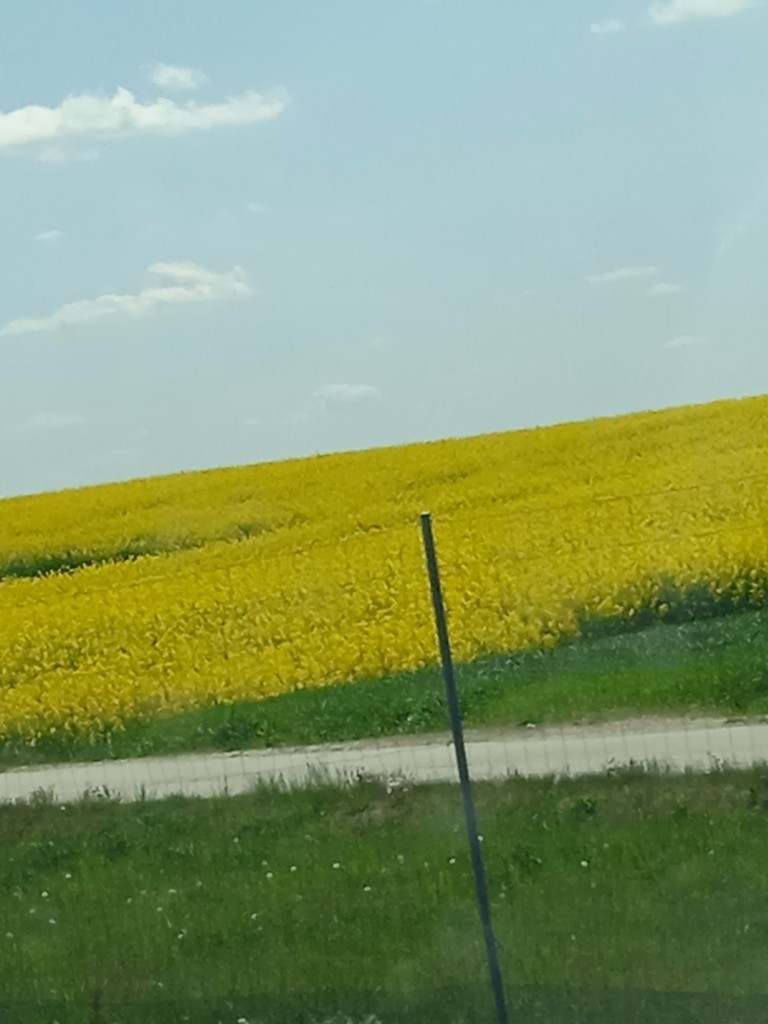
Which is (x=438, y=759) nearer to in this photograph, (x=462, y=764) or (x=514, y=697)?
(x=514, y=697)

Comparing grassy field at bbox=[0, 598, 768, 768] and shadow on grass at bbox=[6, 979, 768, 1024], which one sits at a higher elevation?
grassy field at bbox=[0, 598, 768, 768]

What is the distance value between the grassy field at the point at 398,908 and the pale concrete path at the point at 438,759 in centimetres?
53

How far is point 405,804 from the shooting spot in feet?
30.5

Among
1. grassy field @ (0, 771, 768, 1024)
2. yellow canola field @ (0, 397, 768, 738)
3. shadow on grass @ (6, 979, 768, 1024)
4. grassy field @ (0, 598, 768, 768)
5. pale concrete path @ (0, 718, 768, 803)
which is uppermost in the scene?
yellow canola field @ (0, 397, 768, 738)

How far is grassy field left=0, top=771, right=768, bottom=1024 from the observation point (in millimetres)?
6516

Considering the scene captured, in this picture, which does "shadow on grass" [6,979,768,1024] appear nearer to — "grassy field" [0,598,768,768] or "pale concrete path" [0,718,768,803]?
"pale concrete path" [0,718,768,803]

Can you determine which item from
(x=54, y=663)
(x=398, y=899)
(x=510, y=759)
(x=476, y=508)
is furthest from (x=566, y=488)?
(x=398, y=899)

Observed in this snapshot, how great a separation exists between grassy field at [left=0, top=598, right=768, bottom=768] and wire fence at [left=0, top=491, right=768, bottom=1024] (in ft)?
0.10

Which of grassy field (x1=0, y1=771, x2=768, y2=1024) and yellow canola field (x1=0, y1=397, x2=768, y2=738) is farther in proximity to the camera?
yellow canola field (x1=0, y1=397, x2=768, y2=738)

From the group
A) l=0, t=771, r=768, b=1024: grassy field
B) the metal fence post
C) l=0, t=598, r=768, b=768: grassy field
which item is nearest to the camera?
the metal fence post

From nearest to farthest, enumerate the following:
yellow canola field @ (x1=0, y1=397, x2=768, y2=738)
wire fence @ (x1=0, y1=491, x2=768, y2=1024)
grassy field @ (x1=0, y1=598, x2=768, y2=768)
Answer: wire fence @ (x1=0, y1=491, x2=768, y2=1024)
grassy field @ (x1=0, y1=598, x2=768, y2=768)
yellow canola field @ (x1=0, y1=397, x2=768, y2=738)

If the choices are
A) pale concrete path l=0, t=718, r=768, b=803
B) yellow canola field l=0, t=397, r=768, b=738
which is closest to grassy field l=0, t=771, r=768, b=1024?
pale concrete path l=0, t=718, r=768, b=803

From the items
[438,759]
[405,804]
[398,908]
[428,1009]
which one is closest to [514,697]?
[438,759]

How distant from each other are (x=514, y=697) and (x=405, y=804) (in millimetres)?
2649
